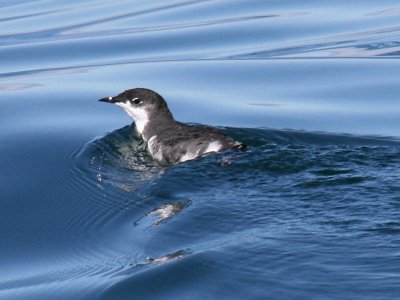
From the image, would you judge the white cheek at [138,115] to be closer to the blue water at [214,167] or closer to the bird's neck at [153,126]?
the bird's neck at [153,126]

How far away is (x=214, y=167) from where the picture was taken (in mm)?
8836

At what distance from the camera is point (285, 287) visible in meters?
6.13

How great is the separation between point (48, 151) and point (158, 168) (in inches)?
49.2

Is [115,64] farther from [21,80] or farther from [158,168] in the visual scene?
[158,168]

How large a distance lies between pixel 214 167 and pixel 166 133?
1.26m

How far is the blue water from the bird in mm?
173

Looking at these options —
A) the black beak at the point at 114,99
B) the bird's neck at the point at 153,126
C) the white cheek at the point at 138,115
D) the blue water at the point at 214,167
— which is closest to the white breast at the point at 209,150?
the blue water at the point at 214,167

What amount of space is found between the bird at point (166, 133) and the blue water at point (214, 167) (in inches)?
6.8

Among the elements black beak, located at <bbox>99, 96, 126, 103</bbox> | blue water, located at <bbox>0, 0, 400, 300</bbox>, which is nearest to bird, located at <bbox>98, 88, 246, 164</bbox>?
black beak, located at <bbox>99, 96, 126, 103</bbox>

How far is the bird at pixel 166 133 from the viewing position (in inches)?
365

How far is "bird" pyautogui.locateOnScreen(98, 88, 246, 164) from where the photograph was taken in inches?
365

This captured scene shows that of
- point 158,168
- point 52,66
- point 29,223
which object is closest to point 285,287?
point 29,223

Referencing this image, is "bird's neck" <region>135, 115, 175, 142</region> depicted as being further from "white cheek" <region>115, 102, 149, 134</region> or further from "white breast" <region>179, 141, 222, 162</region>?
"white breast" <region>179, 141, 222, 162</region>

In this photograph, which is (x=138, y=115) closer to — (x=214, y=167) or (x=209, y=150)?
(x=209, y=150)
